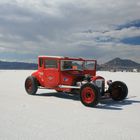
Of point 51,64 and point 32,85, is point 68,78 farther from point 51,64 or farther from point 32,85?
point 32,85

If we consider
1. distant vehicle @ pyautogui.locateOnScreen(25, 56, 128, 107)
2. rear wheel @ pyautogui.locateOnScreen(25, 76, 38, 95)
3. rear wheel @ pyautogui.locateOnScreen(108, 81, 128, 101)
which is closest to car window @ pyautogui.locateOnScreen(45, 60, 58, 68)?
distant vehicle @ pyautogui.locateOnScreen(25, 56, 128, 107)

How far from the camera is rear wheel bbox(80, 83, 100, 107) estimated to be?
989 cm

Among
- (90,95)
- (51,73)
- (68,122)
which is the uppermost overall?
(51,73)

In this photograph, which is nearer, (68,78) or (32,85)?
(68,78)

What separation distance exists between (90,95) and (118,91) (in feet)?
7.20

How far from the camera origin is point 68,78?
12031mm

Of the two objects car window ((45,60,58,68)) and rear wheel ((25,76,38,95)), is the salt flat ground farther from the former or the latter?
rear wheel ((25,76,38,95))

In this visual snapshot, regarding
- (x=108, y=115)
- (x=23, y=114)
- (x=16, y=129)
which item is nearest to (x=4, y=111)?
(x=23, y=114)

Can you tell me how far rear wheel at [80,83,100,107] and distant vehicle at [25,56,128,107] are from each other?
55 cm

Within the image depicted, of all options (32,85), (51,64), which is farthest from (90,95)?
(32,85)

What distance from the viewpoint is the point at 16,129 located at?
6500mm

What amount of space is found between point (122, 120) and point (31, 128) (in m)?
2.50

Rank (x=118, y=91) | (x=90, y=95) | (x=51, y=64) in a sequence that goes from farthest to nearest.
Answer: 1. (x=51, y=64)
2. (x=118, y=91)
3. (x=90, y=95)

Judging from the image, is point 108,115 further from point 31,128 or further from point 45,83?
point 45,83
